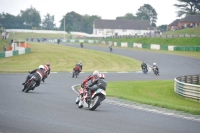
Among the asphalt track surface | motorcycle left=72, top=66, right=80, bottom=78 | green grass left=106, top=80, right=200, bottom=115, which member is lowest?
green grass left=106, top=80, right=200, bottom=115

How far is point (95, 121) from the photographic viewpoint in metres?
11.9

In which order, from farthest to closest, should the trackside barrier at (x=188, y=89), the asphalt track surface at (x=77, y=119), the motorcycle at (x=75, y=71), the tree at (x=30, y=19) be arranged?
1. the tree at (x=30, y=19)
2. the motorcycle at (x=75, y=71)
3. the trackside barrier at (x=188, y=89)
4. the asphalt track surface at (x=77, y=119)

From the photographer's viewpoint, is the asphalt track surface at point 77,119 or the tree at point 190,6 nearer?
the asphalt track surface at point 77,119

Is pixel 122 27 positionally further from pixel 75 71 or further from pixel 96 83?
pixel 96 83

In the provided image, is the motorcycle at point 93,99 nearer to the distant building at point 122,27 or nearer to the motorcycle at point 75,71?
the motorcycle at point 75,71

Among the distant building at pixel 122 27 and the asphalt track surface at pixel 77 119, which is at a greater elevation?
the distant building at pixel 122 27


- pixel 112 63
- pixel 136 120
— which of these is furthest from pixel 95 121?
pixel 112 63

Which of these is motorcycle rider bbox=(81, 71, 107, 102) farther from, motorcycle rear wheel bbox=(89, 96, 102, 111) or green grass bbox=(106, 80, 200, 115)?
green grass bbox=(106, 80, 200, 115)

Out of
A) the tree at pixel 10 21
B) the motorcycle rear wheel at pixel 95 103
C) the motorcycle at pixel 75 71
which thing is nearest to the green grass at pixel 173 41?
the motorcycle at pixel 75 71

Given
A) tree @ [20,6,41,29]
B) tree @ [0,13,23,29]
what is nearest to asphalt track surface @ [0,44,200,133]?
tree @ [0,13,23,29]

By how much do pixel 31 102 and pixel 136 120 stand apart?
5.03 meters

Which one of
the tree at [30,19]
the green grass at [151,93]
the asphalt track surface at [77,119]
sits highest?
the tree at [30,19]

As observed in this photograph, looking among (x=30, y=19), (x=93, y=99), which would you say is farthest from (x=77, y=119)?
(x=30, y=19)

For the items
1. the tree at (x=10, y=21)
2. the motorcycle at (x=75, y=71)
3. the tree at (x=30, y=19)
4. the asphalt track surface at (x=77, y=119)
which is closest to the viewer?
the asphalt track surface at (x=77, y=119)
